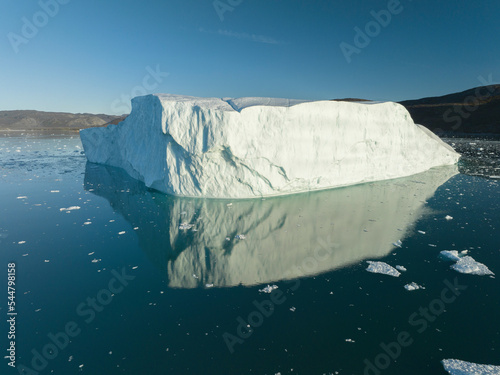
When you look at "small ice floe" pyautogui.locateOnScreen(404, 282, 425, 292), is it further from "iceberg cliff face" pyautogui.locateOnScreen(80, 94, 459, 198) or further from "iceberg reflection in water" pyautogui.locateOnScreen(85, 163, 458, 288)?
"iceberg cliff face" pyautogui.locateOnScreen(80, 94, 459, 198)

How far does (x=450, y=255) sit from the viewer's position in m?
4.83

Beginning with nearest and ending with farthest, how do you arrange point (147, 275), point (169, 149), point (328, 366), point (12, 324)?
point (328, 366) < point (12, 324) < point (147, 275) < point (169, 149)

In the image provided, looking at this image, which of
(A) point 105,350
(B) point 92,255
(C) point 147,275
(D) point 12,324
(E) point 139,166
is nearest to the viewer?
(A) point 105,350

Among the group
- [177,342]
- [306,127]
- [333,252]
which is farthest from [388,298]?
[306,127]

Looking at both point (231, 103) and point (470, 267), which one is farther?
point (231, 103)

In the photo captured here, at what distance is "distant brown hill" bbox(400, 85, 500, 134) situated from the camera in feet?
140

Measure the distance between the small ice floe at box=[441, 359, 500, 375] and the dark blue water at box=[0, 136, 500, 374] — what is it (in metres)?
0.09

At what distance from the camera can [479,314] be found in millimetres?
3424

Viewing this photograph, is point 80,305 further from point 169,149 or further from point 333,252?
point 169,149

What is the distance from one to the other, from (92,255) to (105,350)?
258 cm

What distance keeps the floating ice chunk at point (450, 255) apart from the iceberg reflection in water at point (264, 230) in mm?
837

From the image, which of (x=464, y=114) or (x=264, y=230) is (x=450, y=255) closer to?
(x=264, y=230)

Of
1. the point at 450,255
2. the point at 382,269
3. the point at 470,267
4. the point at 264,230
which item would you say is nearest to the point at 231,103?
the point at 264,230

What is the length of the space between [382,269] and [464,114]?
6682 centimetres
